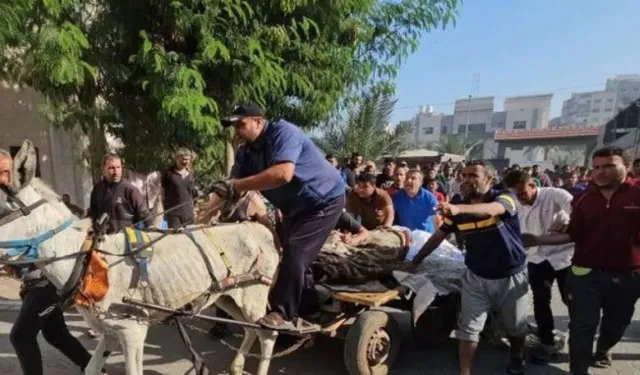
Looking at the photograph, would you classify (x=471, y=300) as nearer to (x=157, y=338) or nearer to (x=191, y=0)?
(x=157, y=338)

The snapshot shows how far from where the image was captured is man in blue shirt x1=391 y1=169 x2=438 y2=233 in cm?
550

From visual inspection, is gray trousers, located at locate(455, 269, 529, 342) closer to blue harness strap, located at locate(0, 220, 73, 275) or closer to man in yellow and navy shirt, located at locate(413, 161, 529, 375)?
man in yellow and navy shirt, located at locate(413, 161, 529, 375)

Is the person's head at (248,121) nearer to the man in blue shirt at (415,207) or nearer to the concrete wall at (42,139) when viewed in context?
the man in blue shirt at (415,207)

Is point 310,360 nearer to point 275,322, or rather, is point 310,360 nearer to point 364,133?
point 275,322

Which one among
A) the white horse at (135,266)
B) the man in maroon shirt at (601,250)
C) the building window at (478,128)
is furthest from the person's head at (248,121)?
the building window at (478,128)

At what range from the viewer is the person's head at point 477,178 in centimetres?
358

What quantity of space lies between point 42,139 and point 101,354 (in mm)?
7416

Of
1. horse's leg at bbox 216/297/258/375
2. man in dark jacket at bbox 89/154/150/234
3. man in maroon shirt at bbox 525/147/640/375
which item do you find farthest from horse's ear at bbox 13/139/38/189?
man in maroon shirt at bbox 525/147/640/375

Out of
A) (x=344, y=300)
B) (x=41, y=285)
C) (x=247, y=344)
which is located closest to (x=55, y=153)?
(x=41, y=285)

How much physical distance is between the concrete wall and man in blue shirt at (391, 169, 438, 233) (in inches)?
248

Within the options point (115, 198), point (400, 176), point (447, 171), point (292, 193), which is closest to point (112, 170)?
point (115, 198)

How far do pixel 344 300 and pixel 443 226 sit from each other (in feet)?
3.35

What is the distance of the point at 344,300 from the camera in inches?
145

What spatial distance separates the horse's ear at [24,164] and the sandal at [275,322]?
1.82 meters
